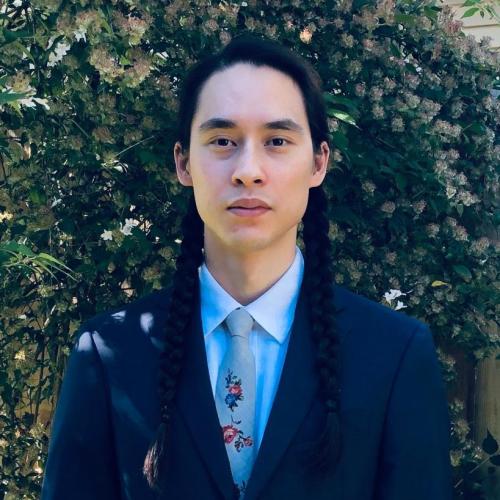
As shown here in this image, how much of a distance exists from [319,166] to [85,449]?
2.69 ft

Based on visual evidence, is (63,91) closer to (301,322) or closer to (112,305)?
(112,305)

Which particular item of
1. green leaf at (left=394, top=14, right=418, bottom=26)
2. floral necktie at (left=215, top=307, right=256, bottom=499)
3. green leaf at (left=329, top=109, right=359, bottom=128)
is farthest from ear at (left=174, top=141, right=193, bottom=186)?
green leaf at (left=394, top=14, right=418, bottom=26)

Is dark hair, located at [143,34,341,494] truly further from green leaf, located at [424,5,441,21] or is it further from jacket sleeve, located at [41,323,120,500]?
green leaf, located at [424,5,441,21]

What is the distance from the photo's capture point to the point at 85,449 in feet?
6.75

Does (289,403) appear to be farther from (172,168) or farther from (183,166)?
(172,168)

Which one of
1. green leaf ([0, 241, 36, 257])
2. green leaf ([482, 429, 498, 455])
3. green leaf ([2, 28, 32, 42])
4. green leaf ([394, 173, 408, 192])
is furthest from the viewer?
green leaf ([482, 429, 498, 455])

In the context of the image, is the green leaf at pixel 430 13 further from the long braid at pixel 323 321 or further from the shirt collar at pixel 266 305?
the shirt collar at pixel 266 305

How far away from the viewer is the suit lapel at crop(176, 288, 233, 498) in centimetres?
195

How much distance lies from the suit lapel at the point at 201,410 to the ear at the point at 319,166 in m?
0.42

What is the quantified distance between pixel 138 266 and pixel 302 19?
998 millimetres

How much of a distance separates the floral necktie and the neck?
103mm

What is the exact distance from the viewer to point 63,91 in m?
2.95

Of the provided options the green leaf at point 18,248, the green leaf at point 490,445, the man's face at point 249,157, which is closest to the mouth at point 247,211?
the man's face at point 249,157

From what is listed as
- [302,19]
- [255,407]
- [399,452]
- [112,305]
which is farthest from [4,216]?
[399,452]
